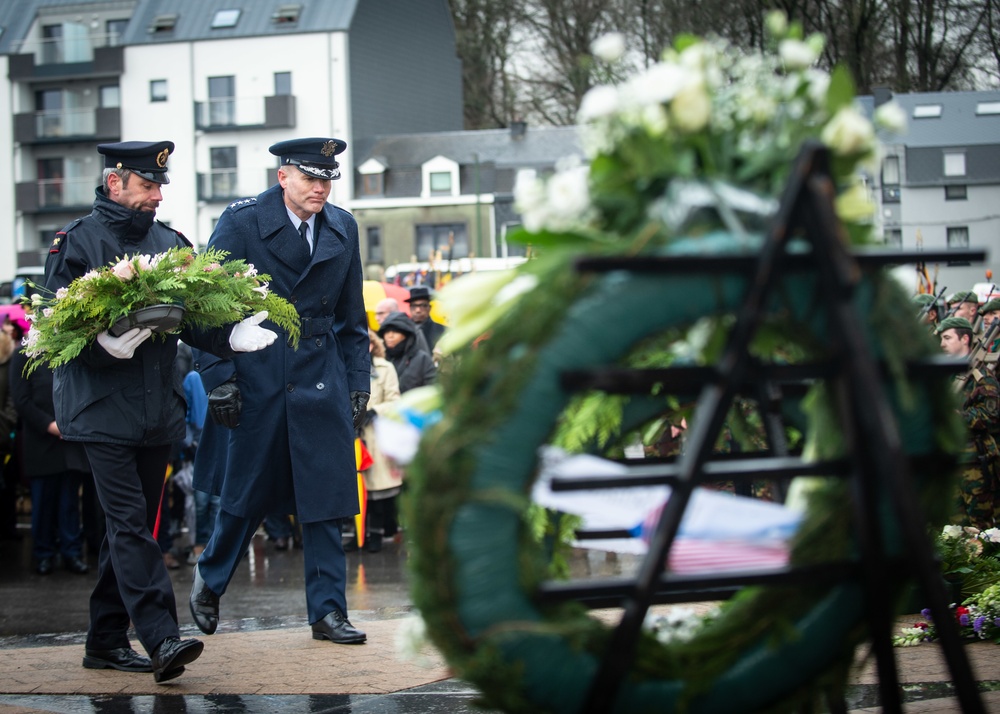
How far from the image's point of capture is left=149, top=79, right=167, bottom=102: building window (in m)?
49.8

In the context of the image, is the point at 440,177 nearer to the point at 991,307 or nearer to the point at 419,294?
the point at 419,294

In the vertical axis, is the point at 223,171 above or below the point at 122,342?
above

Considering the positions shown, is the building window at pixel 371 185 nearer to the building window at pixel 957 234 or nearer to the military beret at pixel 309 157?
the building window at pixel 957 234

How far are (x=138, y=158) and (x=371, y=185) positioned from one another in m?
44.2

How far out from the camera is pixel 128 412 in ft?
18.4

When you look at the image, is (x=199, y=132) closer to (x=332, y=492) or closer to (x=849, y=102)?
(x=332, y=492)

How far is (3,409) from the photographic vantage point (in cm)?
1151

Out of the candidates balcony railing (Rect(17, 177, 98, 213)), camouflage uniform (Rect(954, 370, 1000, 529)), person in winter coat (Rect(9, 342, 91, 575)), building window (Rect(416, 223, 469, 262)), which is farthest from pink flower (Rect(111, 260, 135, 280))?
balcony railing (Rect(17, 177, 98, 213))

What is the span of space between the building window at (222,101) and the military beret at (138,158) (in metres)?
43.9

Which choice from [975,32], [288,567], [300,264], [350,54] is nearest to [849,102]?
[300,264]

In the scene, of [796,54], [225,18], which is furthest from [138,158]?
[225,18]

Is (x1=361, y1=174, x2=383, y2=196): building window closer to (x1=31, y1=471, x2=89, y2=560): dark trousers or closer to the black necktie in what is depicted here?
(x1=31, y1=471, x2=89, y2=560): dark trousers

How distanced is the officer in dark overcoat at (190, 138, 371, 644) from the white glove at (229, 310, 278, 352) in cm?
51

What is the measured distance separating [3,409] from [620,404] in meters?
8.93
